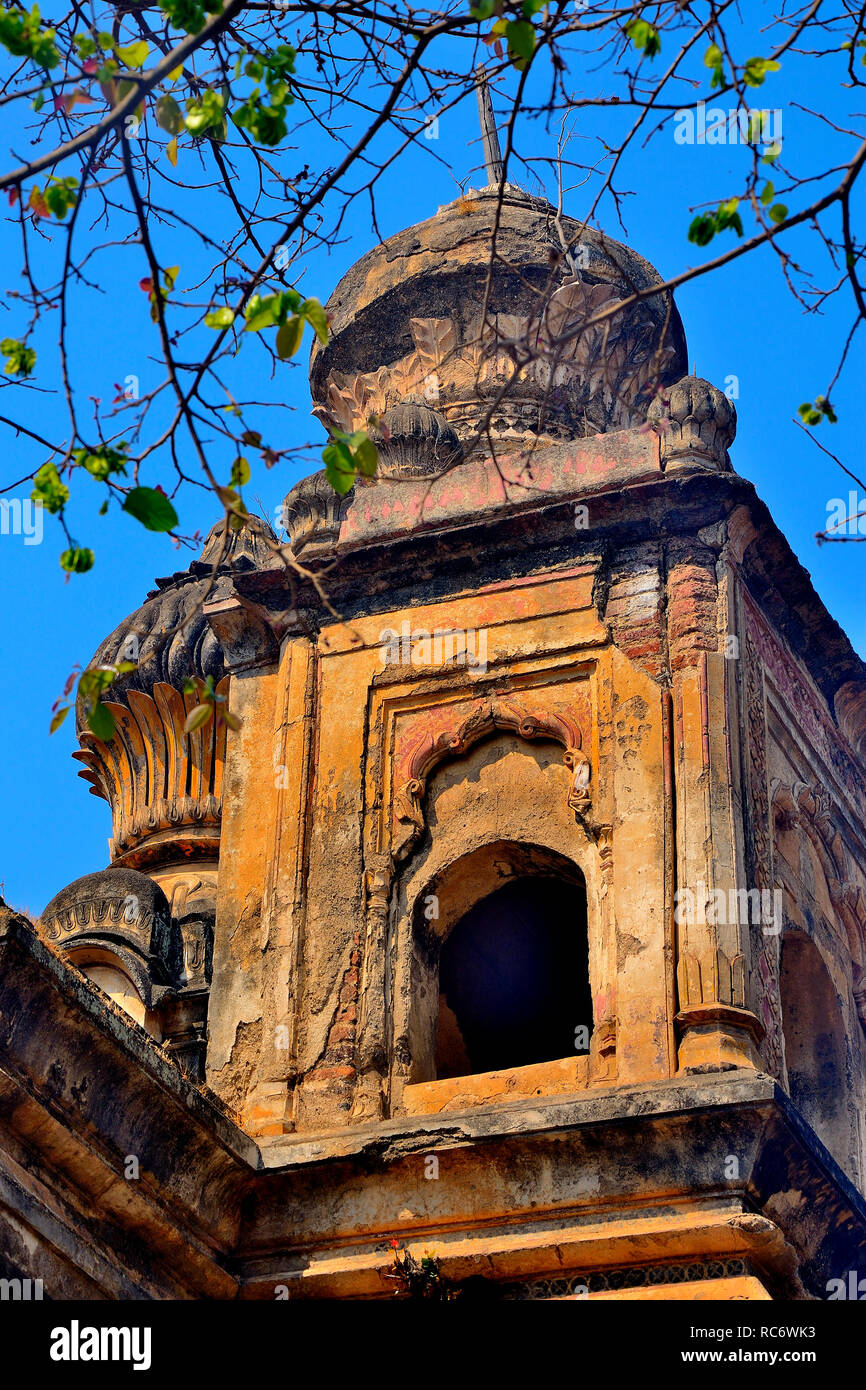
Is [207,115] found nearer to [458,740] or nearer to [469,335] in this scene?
[458,740]

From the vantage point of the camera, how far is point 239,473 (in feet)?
17.7

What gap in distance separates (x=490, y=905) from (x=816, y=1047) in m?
1.83

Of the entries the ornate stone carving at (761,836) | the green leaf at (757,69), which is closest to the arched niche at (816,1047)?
the ornate stone carving at (761,836)

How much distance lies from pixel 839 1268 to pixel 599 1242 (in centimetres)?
137

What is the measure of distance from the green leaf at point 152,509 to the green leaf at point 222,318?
19.3 inches

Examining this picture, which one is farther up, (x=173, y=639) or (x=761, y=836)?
(x=173, y=639)

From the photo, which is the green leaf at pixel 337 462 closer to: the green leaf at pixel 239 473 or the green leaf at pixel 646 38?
the green leaf at pixel 239 473

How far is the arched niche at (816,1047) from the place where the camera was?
10977mm

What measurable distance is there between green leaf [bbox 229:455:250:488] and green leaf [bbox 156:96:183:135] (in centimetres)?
84

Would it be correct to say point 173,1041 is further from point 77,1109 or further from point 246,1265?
point 77,1109

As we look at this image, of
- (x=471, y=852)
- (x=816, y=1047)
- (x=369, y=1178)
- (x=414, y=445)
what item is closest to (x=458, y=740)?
(x=471, y=852)

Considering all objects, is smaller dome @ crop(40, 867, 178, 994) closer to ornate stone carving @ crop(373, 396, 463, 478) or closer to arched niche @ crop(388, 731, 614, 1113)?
arched niche @ crop(388, 731, 614, 1113)

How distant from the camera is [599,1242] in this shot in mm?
8562
